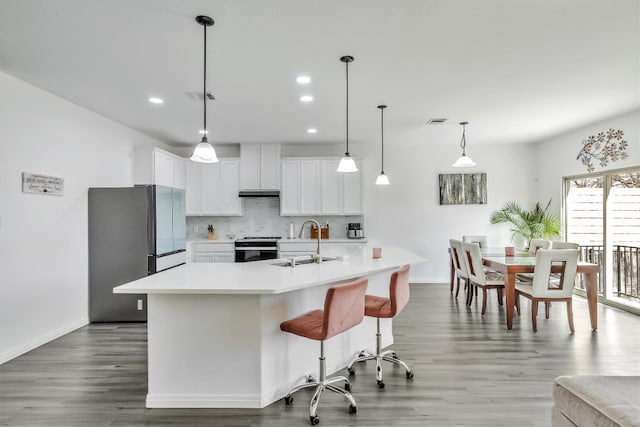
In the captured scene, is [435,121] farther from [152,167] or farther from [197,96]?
[152,167]

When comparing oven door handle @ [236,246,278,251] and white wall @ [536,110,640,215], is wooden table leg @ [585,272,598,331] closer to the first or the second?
white wall @ [536,110,640,215]

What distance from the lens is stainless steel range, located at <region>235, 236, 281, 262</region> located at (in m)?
5.94

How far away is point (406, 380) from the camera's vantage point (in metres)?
2.75

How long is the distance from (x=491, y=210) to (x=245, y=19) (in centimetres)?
578

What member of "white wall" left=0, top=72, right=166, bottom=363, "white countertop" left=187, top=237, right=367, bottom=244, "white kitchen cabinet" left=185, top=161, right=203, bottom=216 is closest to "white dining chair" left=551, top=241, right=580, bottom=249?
"white countertop" left=187, top=237, right=367, bottom=244

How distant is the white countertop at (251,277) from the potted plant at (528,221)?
385cm

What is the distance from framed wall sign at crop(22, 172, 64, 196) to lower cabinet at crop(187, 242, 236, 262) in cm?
A: 239

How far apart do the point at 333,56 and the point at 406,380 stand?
8.76 ft

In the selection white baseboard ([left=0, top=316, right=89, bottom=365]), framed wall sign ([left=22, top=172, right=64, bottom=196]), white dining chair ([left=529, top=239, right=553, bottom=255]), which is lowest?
white baseboard ([left=0, top=316, right=89, bottom=365])

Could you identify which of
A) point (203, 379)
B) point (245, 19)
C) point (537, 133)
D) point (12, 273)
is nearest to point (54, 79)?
point (12, 273)

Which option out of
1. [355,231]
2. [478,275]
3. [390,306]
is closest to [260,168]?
[355,231]

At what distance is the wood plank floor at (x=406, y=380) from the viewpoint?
2.25m

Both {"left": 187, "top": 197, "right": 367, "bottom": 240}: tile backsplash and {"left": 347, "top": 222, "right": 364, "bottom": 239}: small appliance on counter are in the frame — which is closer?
{"left": 347, "top": 222, "right": 364, "bottom": 239}: small appliance on counter

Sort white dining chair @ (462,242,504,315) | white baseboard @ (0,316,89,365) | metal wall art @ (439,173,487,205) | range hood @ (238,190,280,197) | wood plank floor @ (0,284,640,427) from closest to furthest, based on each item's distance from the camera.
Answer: wood plank floor @ (0,284,640,427) < white baseboard @ (0,316,89,365) < white dining chair @ (462,242,504,315) < range hood @ (238,190,280,197) < metal wall art @ (439,173,487,205)
